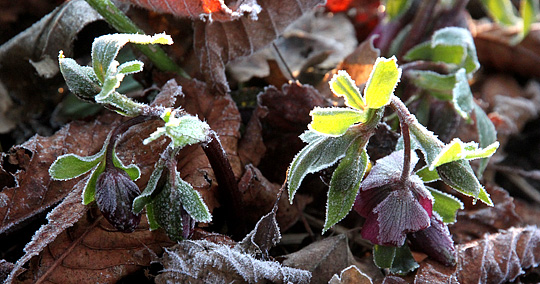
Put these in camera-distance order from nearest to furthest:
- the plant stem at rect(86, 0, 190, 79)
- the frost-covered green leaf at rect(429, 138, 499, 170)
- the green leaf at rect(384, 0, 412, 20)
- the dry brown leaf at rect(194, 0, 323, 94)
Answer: the frost-covered green leaf at rect(429, 138, 499, 170) → the plant stem at rect(86, 0, 190, 79) → the dry brown leaf at rect(194, 0, 323, 94) → the green leaf at rect(384, 0, 412, 20)

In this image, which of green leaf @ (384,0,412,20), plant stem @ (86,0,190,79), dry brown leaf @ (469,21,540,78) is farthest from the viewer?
dry brown leaf @ (469,21,540,78)

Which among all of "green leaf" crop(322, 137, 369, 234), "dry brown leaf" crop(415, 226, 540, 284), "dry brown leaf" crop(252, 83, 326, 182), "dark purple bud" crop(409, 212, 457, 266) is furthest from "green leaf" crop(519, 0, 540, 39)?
"green leaf" crop(322, 137, 369, 234)

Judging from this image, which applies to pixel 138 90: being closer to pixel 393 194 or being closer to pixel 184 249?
pixel 184 249

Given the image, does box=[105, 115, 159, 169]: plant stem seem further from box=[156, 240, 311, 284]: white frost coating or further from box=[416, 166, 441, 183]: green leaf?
box=[416, 166, 441, 183]: green leaf

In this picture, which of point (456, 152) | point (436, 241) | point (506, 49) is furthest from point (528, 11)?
point (456, 152)

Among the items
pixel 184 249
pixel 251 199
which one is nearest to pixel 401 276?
pixel 251 199

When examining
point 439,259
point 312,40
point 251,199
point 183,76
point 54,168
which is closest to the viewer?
point 54,168
